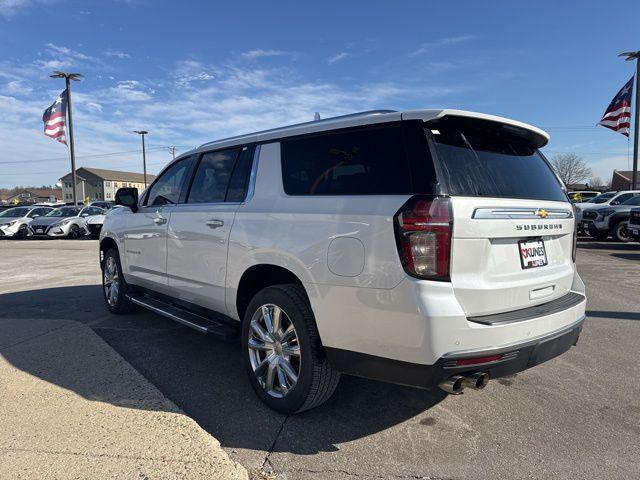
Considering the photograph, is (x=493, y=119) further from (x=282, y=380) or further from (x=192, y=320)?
(x=192, y=320)

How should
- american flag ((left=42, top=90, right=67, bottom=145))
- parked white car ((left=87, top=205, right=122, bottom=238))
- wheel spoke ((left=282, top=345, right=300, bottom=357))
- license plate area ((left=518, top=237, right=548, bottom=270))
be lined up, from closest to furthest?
license plate area ((left=518, top=237, right=548, bottom=270)) < wheel spoke ((left=282, top=345, right=300, bottom=357)) < parked white car ((left=87, top=205, right=122, bottom=238)) < american flag ((left=42, top=90, right=67, bottom=145))

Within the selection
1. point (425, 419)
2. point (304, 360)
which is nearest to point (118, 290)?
point (304, 360)

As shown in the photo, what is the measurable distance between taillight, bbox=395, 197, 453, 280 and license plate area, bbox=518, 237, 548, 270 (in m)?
0.63

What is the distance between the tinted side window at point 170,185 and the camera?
15.4ft

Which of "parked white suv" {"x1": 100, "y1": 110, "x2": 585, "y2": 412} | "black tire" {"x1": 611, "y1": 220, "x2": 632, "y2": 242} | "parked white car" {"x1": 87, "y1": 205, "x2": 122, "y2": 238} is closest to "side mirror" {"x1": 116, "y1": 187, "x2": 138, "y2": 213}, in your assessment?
"parked white suv" {"x1": 100, "y1": 110, "x2": 585, "y2": 412}

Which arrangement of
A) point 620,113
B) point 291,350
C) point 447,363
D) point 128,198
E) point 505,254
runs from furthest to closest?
point 620,113 < point 128,198 < point 291,350 < point 505,254 < point 447,363

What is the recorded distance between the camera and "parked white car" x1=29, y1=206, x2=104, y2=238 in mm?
21000

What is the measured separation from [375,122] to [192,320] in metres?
2.35

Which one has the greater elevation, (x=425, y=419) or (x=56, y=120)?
(x=56, y=120)

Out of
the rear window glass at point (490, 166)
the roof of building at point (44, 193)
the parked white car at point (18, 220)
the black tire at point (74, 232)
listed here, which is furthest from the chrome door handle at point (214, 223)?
the roof of building at point (44, 193)

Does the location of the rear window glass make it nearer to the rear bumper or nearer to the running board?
the rear bumper

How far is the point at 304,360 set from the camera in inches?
118

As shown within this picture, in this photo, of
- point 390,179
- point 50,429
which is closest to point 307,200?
point 390,179

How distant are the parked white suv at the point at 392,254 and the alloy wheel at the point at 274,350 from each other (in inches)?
0.4
